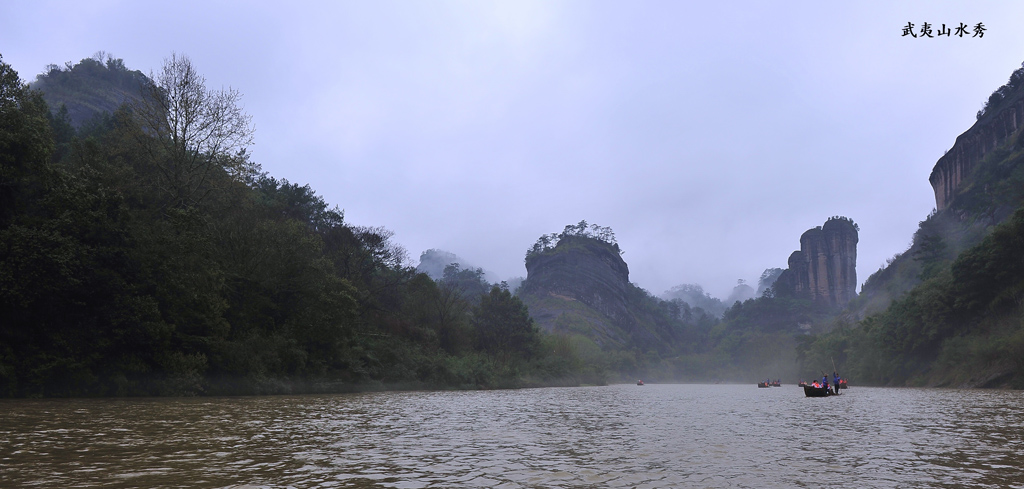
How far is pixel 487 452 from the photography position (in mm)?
12250

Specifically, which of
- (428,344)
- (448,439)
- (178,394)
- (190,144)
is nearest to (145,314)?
(178,394)

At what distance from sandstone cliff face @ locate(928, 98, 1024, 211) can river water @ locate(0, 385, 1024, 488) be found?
118 meters

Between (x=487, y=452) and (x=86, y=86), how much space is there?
163m

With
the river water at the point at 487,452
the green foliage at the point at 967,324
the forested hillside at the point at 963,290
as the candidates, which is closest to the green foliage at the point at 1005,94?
the forested hillside at the point at 963,290

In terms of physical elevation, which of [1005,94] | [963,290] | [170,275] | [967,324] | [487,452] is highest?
[1005,94]

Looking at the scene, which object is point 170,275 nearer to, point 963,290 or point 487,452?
point 487,452

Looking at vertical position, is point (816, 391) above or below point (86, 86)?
below

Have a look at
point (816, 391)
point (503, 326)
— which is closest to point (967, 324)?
point (816, 391)

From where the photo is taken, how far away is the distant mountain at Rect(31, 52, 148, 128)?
12544 cm

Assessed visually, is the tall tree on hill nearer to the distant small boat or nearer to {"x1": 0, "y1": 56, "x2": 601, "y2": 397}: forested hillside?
{"x1": 0, "y1": 56, "x2": 601, "y2": 397}: forested hillside

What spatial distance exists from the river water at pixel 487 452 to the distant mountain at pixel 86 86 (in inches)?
4847

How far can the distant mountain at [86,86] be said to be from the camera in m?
125

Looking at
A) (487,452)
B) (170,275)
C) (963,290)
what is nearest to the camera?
(487,452)

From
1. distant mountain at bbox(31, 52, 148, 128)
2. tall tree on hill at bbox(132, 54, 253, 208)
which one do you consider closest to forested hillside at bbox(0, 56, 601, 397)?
tall tree on hill at bbox(132, 54, 253, 208)
